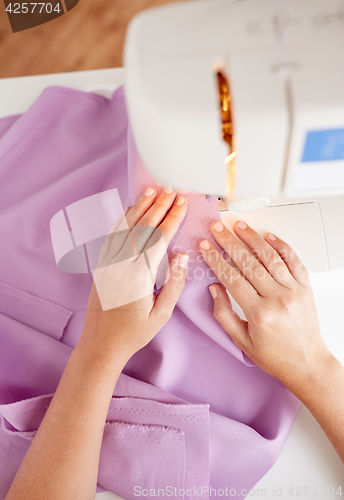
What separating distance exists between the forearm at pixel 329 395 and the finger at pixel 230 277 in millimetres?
163

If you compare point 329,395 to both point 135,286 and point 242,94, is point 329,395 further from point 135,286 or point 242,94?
point 242,94

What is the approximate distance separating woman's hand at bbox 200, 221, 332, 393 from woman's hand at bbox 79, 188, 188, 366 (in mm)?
74

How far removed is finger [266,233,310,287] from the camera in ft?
2.14

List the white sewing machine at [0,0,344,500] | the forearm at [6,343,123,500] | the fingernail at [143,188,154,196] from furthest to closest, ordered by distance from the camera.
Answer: the fingernail at [143,188,154,196] < the forearm at [6,343,123,500] < the white sewing machine at [0,0,344,500]

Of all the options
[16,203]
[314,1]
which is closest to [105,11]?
[16,203]

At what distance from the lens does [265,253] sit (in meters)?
0.66

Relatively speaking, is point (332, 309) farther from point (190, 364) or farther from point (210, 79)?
point (210, 79)

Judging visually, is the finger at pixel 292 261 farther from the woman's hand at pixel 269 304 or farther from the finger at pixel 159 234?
the finger at pixel 159 234

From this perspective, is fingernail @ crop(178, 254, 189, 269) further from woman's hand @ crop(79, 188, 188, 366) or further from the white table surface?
the white table surface

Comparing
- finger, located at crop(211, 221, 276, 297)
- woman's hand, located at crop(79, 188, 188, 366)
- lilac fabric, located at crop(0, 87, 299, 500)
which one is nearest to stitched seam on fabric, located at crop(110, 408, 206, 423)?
lilac fabric, located at crop(0, 87, 299, 500)

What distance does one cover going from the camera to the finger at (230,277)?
0.63 meters

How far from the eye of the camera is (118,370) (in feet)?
2.06

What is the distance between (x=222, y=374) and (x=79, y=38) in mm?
1633

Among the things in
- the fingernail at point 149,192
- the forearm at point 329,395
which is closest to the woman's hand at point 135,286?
the fingernail at point 149,192
